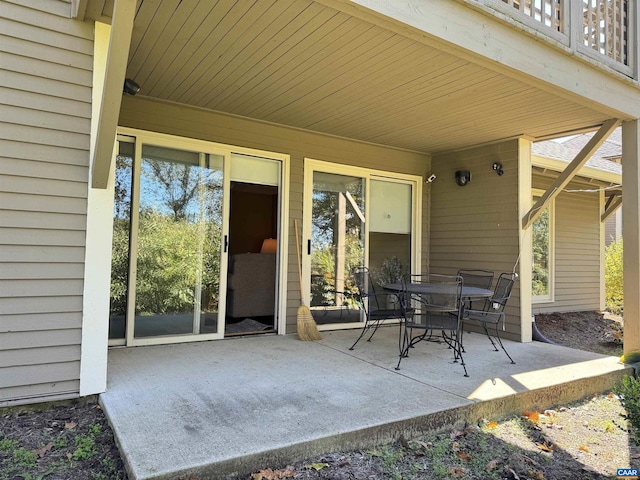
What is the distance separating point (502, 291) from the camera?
4523mm

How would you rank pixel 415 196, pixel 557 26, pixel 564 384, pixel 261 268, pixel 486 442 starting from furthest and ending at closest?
pixel 415 196
pixel 261 268
pixel 557 26
pixel 564 384
pixel 486 442

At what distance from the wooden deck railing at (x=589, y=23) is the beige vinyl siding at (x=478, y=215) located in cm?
128

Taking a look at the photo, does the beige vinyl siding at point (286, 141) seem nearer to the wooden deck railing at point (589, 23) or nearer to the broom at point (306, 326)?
the broom at point (306, 326)

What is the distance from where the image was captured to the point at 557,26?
3.47 metres

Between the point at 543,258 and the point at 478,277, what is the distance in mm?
2724

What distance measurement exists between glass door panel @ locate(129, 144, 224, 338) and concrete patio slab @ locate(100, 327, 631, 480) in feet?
0.95

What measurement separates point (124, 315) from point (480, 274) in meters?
4.10

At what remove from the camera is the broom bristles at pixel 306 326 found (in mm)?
4449

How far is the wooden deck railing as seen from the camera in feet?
10.6

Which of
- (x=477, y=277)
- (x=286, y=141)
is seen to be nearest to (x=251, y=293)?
(x=286, y=141)

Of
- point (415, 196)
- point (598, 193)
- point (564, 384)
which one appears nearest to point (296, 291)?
point (415, 196)

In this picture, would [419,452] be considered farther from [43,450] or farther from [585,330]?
[585,330]

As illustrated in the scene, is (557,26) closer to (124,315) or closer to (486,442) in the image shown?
(486,442)

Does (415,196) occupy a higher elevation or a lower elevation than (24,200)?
higher
